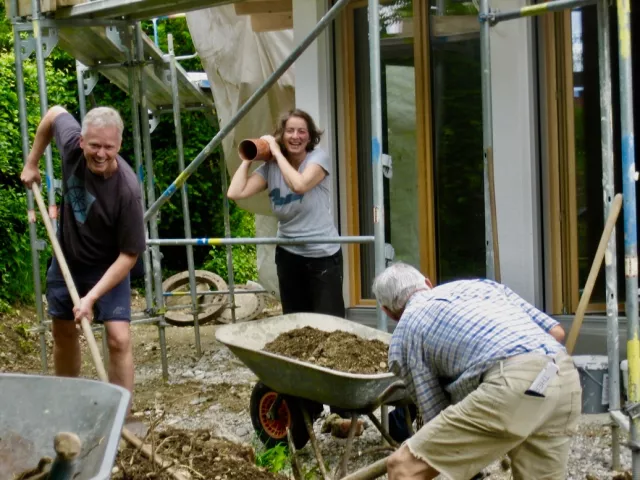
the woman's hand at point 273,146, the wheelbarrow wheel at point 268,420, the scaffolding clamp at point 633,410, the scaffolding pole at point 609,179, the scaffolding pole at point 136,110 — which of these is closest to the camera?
the scaffolding clamp at point 633,410

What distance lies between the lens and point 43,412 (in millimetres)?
2492

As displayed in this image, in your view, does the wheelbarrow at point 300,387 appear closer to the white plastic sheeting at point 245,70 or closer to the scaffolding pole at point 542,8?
the scaffolding pole at point 542,8

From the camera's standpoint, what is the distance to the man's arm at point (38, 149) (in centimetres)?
468

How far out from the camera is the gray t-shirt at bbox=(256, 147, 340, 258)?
4.86 m

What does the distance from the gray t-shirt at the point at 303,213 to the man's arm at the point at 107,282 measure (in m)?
0.91

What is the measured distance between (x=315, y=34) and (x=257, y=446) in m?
2.08

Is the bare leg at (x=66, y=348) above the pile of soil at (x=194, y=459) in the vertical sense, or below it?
above

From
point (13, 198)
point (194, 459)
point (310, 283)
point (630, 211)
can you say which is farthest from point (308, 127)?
point (13, 198)

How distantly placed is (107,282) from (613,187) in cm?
231

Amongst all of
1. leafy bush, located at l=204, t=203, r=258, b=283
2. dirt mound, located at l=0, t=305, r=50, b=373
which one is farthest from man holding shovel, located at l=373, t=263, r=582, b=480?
leafy bush, located at l=204, t=203, r=258, b=283

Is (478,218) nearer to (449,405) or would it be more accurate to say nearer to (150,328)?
(449,405)

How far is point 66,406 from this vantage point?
8.12 feet

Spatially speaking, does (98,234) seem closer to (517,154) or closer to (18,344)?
(517,154)

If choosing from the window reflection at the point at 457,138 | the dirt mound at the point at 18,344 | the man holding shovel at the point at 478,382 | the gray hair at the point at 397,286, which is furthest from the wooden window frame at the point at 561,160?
the dirt mound at the point at 18,344
